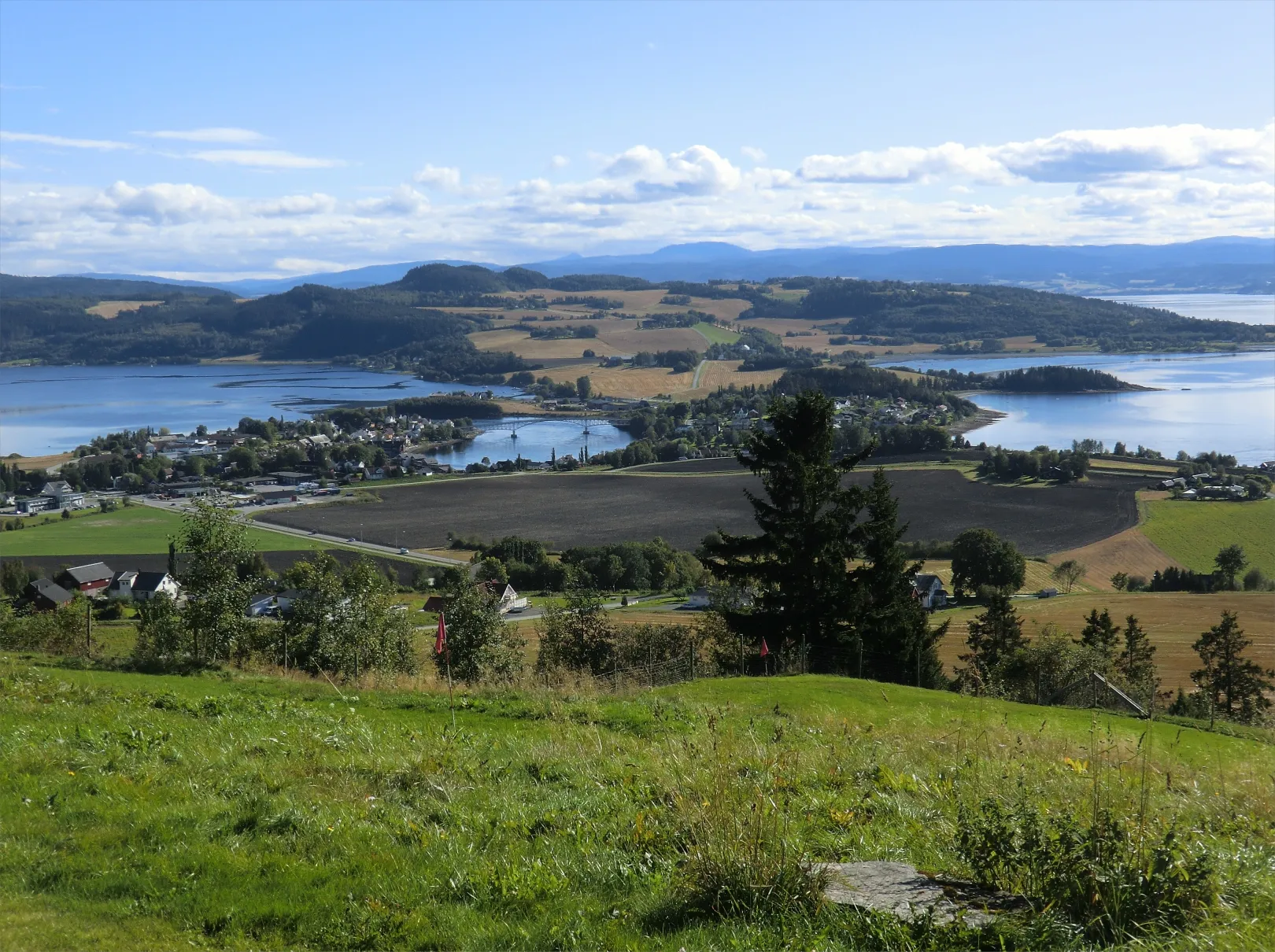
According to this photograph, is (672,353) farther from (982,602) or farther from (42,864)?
(42,864)

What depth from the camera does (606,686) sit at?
503 inches

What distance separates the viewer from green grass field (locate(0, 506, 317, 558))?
183ft

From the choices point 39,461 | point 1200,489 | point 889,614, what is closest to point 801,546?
point 889,614

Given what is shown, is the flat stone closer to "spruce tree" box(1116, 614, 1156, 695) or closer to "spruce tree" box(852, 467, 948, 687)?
"spruce tree" box(852, 467, 948, 687)

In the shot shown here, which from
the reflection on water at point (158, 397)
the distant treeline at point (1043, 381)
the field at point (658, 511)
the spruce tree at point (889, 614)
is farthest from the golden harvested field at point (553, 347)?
the spruce tree at point (889, 614)

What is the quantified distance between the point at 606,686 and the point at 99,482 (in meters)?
83.0

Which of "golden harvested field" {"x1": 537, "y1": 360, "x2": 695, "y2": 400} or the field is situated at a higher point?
"golden harvested field" {"x1": 537, "y1": 360, "x2": 695, "y2": 400}

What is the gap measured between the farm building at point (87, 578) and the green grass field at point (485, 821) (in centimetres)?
4201

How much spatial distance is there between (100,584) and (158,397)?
119 meters

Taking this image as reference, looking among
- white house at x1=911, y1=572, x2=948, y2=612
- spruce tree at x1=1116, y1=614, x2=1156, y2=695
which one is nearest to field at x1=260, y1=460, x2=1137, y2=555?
white house at x1=911, y1=572, x2=948, y2=612

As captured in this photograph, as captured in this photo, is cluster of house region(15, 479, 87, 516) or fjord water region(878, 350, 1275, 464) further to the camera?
fjord water region(878, 350, 1275, 464)

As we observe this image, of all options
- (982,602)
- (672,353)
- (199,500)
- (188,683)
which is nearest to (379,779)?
(188,683)

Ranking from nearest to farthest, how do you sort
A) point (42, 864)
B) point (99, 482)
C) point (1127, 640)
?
1. point (42, 864)
2. point (1127, 640)
3. point (99, 482)

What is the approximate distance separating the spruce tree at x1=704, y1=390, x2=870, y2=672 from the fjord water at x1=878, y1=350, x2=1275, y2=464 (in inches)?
2770
